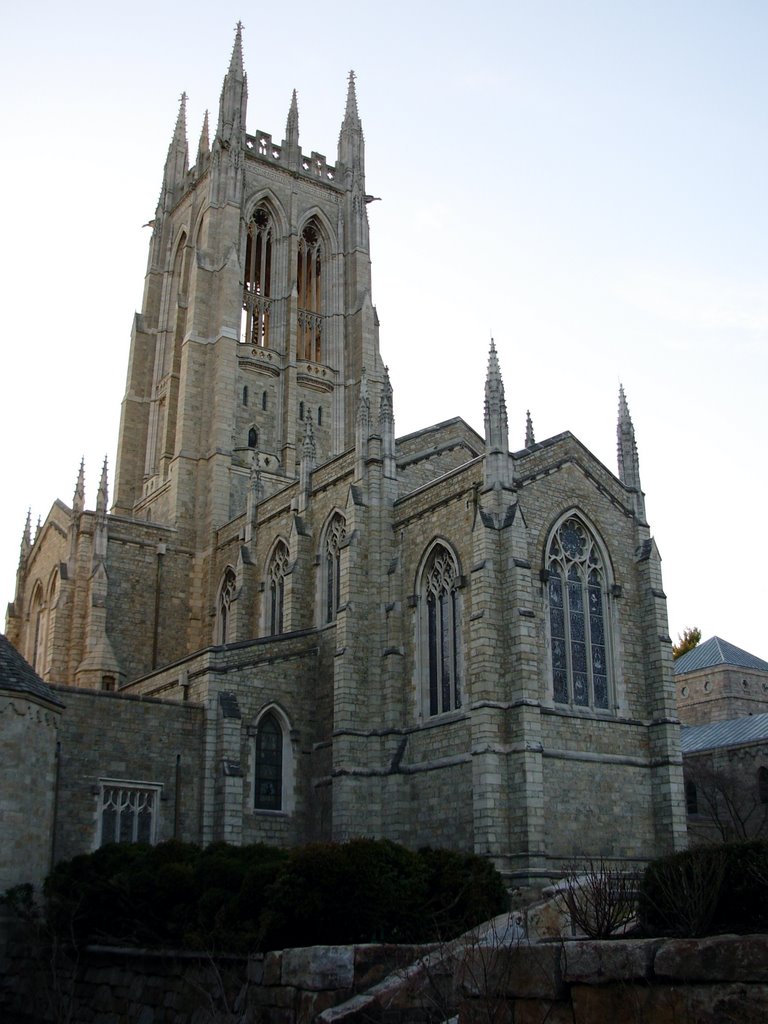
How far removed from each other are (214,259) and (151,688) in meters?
22.5

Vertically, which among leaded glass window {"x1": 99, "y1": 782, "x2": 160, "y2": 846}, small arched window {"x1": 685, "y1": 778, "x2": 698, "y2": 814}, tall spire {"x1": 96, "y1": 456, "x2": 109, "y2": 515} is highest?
tall spire {"x1": 96, "y1": 456, "x2": 109, "y2": 515}

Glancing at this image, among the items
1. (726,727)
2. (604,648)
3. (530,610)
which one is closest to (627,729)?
(604,648)

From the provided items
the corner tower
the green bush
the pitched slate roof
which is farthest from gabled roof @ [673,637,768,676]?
the green bush

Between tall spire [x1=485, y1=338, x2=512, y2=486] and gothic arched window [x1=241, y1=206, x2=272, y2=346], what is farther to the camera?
Answer: gothic arched window [x1=241, y1=206, x2=272, y2=346]

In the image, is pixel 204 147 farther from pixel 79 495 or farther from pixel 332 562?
pixel 332 562

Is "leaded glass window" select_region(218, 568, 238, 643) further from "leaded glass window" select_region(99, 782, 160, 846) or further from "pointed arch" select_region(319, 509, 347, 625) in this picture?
"leaded glass window" select_region(99, 782, 160, 846)

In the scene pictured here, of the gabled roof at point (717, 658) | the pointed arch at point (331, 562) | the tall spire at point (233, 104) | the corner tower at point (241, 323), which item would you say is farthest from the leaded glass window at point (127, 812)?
the gabled roof at point (717, 658)

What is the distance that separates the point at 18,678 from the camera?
2080 centimetres

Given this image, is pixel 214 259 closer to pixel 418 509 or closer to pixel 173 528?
pixel 173 528

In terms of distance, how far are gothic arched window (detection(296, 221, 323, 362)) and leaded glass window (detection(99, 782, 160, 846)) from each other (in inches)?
1052

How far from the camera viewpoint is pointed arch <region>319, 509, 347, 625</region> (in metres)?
31.8

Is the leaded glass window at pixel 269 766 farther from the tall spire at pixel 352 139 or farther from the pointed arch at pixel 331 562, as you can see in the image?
the tall spire at pixel 352 139

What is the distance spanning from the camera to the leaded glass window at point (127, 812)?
2477 centimetres

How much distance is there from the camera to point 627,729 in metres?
26.2
